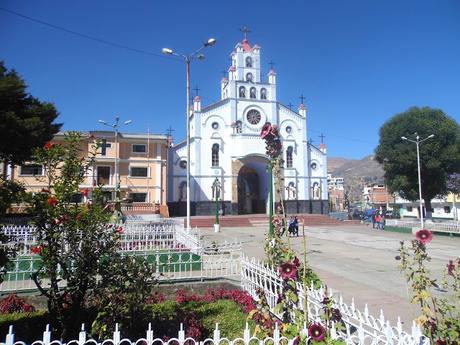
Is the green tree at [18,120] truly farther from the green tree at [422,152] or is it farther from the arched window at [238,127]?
the green tree at [422,152]

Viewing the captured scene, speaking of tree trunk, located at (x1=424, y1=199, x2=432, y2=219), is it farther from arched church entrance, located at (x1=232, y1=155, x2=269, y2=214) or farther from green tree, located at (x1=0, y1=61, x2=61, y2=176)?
green tree, located at (x1=0, y1=61, x2=61, y2=176)

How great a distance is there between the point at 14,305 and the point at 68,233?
9.42ft

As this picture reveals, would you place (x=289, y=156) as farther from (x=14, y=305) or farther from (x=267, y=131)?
(x=267, y=131)

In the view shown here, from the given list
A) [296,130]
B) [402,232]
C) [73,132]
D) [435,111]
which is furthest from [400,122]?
[73,132]

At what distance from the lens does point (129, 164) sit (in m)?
36.7

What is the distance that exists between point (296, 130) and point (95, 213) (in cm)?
4151

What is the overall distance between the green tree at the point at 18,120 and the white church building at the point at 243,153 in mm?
17719

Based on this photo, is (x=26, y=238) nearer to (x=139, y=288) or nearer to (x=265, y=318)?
(x=139, y=288)

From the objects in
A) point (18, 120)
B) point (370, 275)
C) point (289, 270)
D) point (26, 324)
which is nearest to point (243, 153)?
point (18, 120)

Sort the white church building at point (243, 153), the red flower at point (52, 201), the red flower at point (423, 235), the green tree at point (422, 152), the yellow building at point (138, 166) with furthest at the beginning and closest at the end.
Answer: the white church building at point (243, 153) < the yellow building at point (138, 166) < the green tree at point (422, 152) < the red flower at point (52, 201) < the red flower at point (423, 235)

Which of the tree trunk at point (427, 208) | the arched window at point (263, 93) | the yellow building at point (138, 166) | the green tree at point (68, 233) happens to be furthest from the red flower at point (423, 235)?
the arched window at point (263, 93)

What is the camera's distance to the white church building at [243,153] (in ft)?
131

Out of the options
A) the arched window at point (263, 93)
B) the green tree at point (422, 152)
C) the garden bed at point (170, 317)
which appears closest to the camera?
the garden bed at point (170, 317)

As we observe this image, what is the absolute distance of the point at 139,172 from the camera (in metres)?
36.9
